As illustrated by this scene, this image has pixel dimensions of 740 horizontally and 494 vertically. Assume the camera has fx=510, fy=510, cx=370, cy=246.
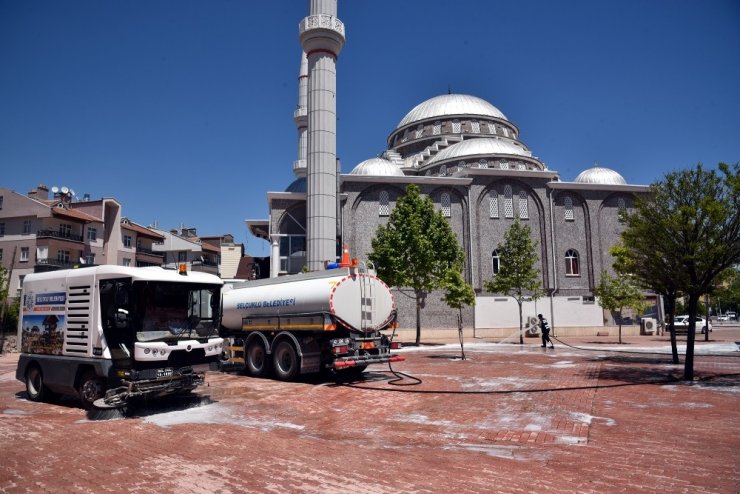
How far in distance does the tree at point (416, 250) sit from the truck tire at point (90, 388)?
17.9 meters

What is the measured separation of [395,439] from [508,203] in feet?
126

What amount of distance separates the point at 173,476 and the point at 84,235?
45.9m

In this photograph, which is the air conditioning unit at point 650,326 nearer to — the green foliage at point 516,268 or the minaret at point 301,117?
the green foliage at point 516,268

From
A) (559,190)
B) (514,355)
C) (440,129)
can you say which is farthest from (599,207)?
(514,355)

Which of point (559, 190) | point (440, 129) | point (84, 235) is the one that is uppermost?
point (440, 129)

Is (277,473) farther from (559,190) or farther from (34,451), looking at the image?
(559,190)

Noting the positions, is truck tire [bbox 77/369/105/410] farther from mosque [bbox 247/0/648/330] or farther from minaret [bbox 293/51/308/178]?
minaret [bbox 293/51/308/178]

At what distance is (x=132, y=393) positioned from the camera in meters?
9.15

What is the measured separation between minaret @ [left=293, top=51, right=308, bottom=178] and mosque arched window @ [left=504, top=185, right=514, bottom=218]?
19.7 metres

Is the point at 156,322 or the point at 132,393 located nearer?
the point at 132,393

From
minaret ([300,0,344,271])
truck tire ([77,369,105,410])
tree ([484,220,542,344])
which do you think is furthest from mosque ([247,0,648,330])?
truck tire ([77,369,105,410])

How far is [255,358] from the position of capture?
49.3 feet

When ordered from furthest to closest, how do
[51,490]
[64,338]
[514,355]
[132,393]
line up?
[514,355], [64,338], [132,393], [51,490]

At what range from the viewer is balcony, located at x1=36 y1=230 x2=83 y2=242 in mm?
41838
